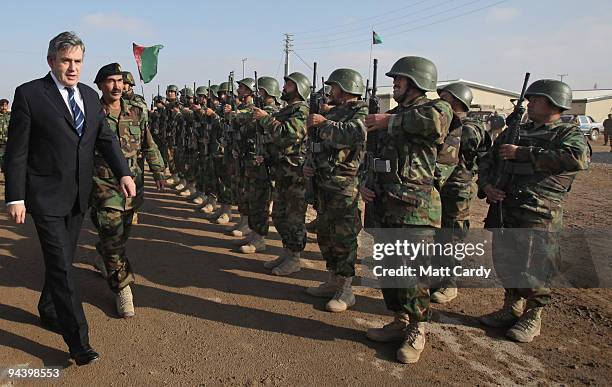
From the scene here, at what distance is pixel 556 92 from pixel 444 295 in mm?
2257

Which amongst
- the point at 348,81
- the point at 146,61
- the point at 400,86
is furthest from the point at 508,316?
the point at 146,61

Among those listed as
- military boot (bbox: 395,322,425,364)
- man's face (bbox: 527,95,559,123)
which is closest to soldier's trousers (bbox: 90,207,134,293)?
military boot (bbox: 395,322,425,364)

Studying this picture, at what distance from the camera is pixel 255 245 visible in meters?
6.30

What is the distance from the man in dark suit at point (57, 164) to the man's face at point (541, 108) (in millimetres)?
3626

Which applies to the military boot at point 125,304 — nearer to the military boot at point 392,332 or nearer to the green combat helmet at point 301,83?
the military boot at point 392,332

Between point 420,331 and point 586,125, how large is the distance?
28844mm

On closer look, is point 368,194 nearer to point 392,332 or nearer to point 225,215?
point 392,332

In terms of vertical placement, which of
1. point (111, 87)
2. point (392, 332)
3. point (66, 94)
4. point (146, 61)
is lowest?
point (392, 332)

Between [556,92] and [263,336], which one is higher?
[556,92]

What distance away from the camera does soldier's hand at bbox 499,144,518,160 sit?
12.5 ft

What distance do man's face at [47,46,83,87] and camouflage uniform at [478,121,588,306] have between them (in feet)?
11.6

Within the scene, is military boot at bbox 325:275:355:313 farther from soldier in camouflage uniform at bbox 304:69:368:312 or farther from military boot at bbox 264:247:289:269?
military boot at bbox 264:247:289:269

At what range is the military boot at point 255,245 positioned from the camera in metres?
6.18

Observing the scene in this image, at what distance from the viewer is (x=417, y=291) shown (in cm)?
344
